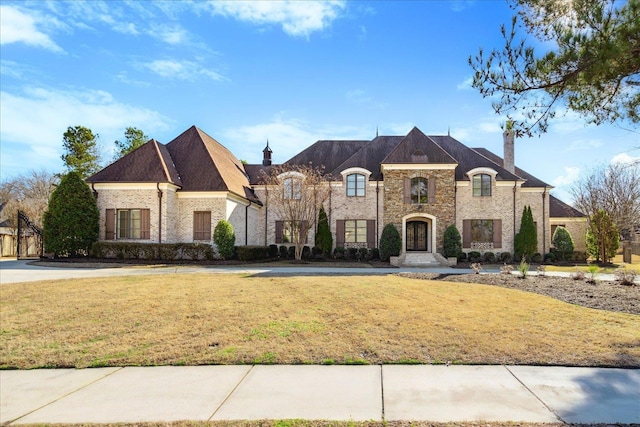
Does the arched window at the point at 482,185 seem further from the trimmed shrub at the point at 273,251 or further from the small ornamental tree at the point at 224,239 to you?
the small ornamental tree at the point at 224,239

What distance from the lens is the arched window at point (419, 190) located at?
25.8 m

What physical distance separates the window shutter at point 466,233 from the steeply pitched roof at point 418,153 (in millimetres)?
4018

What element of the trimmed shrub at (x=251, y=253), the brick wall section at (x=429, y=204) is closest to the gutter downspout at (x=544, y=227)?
the brick wall section at (x=429, y=204)

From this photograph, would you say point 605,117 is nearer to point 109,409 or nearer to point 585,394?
point 585,394

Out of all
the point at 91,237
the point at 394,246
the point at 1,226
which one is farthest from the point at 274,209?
the point at 1,226

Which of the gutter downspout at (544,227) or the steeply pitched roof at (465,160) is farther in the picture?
the gutter downspout at (544,227)

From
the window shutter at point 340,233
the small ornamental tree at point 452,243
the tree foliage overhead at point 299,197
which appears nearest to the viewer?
the small ornamental tree at point 452,243

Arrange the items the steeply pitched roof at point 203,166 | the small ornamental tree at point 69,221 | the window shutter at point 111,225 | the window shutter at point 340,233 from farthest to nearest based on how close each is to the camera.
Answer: the window shutter at point 340,233 < the steeply pitched roof at point 203,166 < the window shutter at point 111,225 < the small ornamental tree at point 69,221

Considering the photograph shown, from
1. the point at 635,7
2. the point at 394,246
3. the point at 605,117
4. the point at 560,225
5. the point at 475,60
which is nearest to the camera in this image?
the point at 635,7

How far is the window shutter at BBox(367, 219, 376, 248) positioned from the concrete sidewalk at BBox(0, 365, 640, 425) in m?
21.2

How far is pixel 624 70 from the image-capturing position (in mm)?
6449

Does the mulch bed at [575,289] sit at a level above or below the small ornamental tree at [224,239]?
below

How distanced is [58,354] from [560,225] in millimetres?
32053

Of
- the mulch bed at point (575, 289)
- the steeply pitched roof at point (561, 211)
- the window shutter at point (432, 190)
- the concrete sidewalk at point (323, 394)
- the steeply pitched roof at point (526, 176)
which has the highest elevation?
the steeply pitched roof at point (526, 176)
